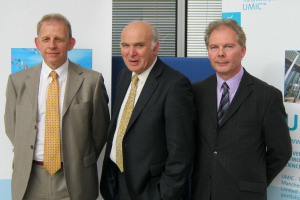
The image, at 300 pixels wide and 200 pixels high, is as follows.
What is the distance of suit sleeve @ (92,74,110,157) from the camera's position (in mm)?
2198

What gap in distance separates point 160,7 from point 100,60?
2.15 m

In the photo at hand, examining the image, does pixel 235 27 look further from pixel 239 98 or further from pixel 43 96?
pixel 43 96

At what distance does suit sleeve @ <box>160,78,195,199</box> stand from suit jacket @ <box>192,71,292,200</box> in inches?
6.0

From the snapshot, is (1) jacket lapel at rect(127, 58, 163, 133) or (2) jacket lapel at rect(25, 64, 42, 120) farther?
(2) jacket lapel at rect(25, 64, 42, 120)

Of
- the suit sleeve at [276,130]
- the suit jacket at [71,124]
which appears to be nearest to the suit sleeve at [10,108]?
the suit jacket at [71,124]

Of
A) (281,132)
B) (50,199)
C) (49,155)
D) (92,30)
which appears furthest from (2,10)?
(281,132)

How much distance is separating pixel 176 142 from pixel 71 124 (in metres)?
0.73

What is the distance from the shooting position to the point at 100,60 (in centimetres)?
267

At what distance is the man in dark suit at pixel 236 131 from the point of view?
71.4 inches

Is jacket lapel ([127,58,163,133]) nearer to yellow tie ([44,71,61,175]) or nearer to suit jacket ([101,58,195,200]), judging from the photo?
suit jacket ([101,58,195,200])

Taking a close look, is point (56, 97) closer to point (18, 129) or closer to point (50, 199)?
point (18, 129)

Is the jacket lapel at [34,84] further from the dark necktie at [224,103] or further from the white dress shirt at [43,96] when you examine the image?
the dark necktie at [224,103]

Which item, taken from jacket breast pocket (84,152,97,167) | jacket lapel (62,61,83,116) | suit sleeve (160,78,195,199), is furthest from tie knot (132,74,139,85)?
jacket breast pocket (84,152,97,167)

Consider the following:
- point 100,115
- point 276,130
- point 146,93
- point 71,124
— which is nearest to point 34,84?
point 71,124
